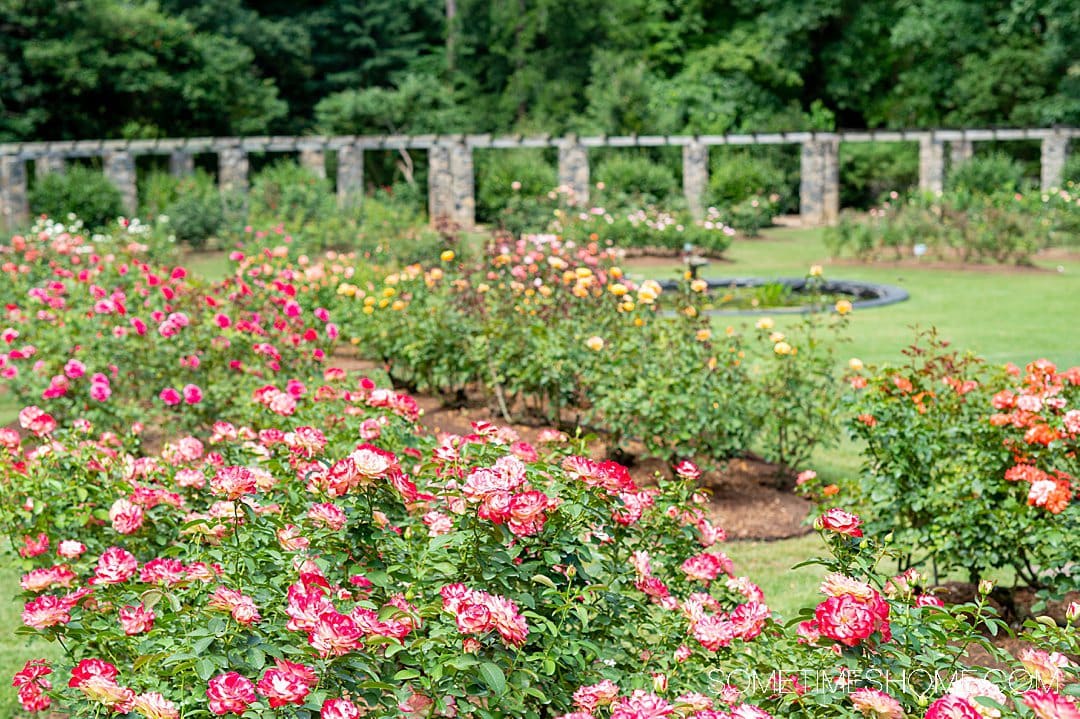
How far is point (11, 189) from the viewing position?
81.8 feet

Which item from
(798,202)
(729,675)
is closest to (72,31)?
(798,202)

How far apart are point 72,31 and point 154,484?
90.6 ft

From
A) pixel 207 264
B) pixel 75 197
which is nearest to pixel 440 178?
pixel 75 197

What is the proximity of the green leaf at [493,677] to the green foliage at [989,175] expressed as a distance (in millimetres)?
24751

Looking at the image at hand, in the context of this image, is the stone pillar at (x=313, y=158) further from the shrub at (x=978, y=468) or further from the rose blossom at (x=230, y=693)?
the rose blossom at (x=230, y=693)

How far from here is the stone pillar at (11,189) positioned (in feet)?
81.3

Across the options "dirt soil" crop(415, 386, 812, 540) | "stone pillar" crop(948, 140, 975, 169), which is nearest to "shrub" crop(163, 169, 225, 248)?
"dirt soil" crop(415, 386, 812, 540)

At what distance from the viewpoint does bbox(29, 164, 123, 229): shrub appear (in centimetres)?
2394

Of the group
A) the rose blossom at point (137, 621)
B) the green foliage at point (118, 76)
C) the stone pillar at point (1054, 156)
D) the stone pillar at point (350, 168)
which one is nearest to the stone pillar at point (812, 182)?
the stone pillar at point (1054, 156)

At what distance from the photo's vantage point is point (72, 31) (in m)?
28.7

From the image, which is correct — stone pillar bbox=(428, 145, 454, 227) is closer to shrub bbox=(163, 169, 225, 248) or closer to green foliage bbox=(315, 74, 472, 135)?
green foliage bbox=(315, 74, 472, 135)

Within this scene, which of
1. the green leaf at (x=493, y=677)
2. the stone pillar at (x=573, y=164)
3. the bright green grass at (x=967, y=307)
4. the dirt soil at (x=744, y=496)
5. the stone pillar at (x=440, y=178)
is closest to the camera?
the green leaf at (x=493, y=677)

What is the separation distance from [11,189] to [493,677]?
25234 millimetres

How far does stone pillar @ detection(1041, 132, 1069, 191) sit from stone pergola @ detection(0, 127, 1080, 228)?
0.02 m
